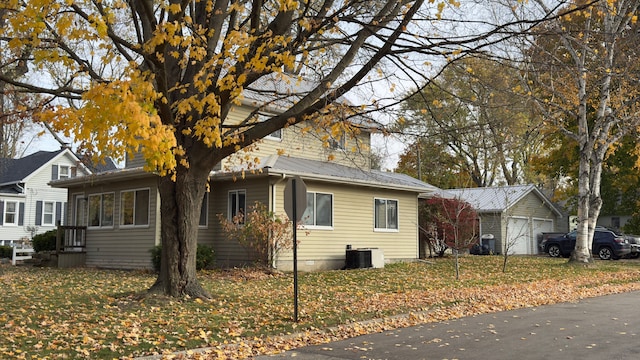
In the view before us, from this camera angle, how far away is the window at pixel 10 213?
36875 mm

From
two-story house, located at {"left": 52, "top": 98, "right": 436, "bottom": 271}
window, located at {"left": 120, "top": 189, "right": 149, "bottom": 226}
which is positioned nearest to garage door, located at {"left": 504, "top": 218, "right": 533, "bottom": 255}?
two-story house, located at {"left": 52, "top": 98, "right": 436, "bottom": 271}

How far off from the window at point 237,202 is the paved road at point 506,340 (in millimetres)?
11145

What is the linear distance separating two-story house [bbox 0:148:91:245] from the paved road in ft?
102

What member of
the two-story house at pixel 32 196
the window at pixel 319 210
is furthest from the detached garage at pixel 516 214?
the two-story house at pixel 32 196

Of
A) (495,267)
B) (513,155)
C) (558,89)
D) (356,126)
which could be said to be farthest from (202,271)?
(513,155)

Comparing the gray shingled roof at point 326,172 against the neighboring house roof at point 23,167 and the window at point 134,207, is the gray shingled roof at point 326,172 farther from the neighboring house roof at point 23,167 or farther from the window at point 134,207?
the neighboring house roof at point 23,167

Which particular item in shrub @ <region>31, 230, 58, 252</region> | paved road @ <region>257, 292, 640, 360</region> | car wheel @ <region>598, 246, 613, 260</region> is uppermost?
shrub @ <region>31, 230, 58, 252</region>

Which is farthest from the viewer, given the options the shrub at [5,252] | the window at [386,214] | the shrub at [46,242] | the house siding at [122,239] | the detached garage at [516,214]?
the detached garage at [516,214]

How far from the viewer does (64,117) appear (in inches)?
329

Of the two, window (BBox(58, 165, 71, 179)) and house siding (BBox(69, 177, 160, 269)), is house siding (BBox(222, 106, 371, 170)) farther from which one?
window (BBox(58, 165, 71, 179))

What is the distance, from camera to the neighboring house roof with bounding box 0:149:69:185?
38250 millimetres

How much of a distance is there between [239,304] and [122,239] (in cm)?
1175

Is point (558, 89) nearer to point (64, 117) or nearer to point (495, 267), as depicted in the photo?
point (495, 267)

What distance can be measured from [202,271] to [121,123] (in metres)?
11.7
